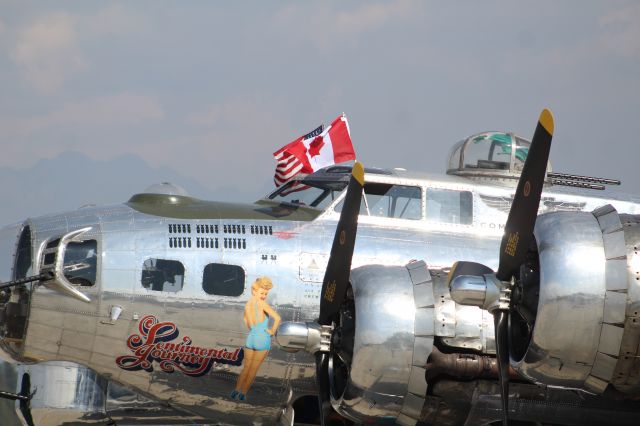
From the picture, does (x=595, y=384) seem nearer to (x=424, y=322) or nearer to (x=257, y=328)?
(x=424, y=322)

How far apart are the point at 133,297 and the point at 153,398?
1369mm

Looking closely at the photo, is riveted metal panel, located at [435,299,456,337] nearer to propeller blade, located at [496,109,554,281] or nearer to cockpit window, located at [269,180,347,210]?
propeller blade, located at [496,109,554,281]

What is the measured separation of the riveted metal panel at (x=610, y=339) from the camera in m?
9.24

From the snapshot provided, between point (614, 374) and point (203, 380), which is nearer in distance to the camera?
point (614, 374)

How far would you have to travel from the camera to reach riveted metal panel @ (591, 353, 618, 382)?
30.5 feet

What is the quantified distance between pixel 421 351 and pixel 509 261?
4.34 ft

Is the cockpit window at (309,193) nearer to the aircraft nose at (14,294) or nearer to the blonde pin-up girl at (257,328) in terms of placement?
the blonde pin-up girl at (257,328)

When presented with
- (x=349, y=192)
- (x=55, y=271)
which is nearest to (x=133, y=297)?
(x=55, y=271)

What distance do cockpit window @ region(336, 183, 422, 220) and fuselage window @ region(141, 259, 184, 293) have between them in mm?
2303

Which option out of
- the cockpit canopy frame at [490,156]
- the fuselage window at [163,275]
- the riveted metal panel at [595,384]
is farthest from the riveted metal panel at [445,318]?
the cockpit canopy frame at [490,156]

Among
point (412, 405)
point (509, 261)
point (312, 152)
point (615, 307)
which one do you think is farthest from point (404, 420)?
point (312, 152)

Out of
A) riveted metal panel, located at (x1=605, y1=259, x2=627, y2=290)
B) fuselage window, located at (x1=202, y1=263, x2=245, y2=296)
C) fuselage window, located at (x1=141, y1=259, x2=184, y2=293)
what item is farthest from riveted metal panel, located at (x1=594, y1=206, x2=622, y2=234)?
fuselage window, located at (x1=141, y1=259, x2=184, y2=293)

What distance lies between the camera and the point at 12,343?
1278 centimetres

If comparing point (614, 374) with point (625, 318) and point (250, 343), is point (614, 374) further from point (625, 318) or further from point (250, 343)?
point (250, 343)
